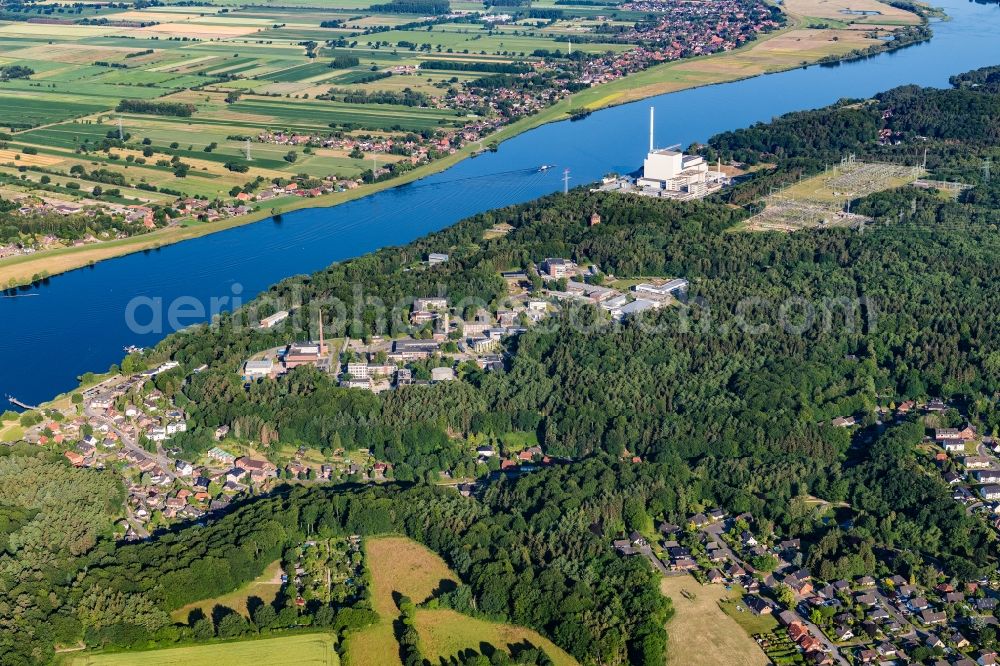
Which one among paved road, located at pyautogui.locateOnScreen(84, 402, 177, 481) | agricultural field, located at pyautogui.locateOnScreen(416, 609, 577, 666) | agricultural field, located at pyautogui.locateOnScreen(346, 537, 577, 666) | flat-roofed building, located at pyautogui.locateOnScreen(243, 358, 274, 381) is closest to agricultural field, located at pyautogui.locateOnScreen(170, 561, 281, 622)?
agricultural field, located at pyautogui.locateOnScreen(346, 537, 577, 666)

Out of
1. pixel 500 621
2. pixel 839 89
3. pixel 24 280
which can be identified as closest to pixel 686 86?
pixel 839 89

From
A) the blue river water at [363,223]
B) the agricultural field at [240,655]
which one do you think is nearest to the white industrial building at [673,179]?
the blue river water at [363,223]

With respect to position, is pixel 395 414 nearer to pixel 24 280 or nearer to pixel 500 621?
pixel 500 621

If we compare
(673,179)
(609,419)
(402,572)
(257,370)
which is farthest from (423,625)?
Answer: (673,179)

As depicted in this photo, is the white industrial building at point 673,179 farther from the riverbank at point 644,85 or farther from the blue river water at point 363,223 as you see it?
the riverbank at point 644,85

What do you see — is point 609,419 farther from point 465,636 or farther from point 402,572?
point 465,636
